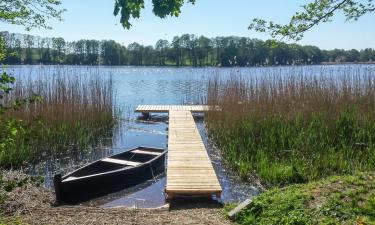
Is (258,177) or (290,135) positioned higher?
(290,135)

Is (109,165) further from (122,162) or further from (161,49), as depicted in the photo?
(161,49)

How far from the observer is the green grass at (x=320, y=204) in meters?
3.72

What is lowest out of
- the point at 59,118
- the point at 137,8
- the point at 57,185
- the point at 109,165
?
the point at 109,165

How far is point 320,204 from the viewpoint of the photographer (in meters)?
3.98

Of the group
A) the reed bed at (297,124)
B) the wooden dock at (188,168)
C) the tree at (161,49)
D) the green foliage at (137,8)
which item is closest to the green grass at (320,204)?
the wooden dock at (188,168)

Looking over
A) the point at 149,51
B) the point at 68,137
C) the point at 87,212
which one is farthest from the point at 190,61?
the point at 87,212

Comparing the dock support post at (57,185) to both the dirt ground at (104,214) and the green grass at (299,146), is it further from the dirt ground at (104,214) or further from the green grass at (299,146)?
the green grass at (299,146)

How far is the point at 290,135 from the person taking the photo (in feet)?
25.2

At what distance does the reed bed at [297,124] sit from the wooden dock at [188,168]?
702 millimetres

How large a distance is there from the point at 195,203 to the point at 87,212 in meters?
1.47

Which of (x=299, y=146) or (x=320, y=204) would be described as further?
(x=299, y=146)

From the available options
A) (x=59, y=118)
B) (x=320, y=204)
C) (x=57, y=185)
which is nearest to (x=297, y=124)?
(x=320, y=204)

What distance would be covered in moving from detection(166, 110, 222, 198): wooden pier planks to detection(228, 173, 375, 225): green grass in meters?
1.10

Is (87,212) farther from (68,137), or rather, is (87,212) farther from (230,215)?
(68,137)
